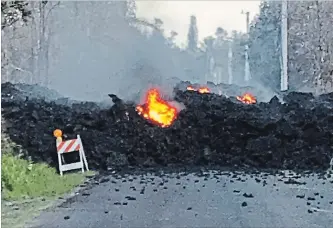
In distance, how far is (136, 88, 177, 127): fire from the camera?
15328mm

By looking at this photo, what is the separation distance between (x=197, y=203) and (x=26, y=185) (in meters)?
2.85

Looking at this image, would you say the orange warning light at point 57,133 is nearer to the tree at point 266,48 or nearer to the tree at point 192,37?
the tree at point 192,37

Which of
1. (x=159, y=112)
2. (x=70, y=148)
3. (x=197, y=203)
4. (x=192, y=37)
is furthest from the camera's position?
(x=192, y=37)

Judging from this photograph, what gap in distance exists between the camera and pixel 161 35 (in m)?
29.1

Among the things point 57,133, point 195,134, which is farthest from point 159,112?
point 57,133

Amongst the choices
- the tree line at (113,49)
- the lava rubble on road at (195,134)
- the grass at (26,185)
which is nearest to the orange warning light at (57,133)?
the lava rubble on road at (195,134)

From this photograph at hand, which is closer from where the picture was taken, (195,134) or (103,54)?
(195,134)

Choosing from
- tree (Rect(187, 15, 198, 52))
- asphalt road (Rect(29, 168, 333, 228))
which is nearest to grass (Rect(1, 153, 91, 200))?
asphalt road (Rect(29, 168, 333, 228))

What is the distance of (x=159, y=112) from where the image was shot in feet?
50.9

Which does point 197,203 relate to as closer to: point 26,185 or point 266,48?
point 26,185

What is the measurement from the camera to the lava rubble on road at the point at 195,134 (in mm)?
14641

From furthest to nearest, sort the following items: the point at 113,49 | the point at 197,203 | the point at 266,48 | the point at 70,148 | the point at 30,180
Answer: the point at 266,48
the point at 113,49
the point at 70,148
the point at 30,180
the point at 197,203

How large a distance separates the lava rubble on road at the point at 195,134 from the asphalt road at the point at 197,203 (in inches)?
69.9

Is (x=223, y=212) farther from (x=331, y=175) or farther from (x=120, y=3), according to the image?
(x=120, y=3)
